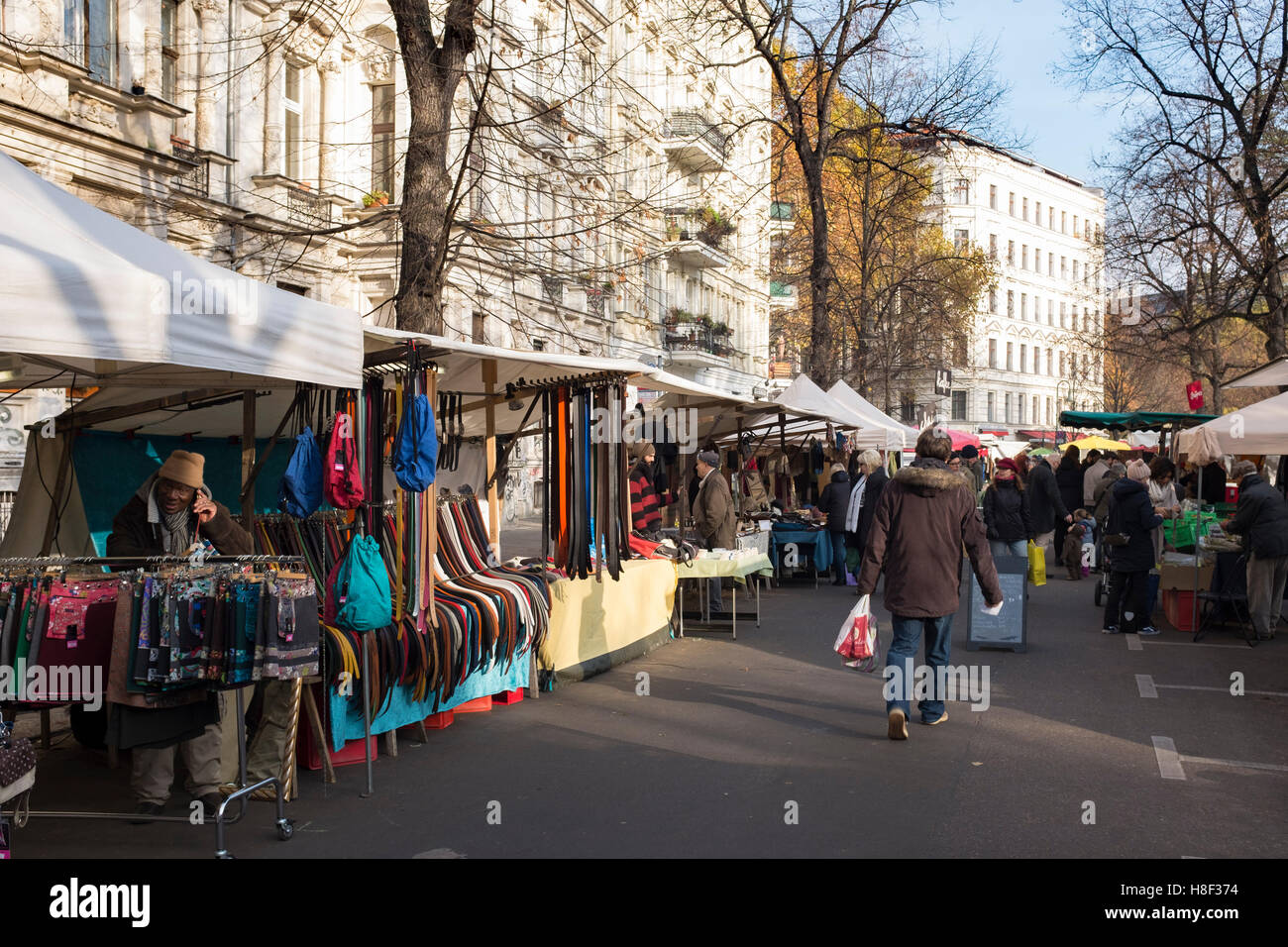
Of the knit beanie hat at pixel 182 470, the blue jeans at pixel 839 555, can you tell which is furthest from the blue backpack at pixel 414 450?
the blue jeans at pixel 839 555

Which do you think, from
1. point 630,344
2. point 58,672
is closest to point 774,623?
point 58,672

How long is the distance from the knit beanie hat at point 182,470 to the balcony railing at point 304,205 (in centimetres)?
1582

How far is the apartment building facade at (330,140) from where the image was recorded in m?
12.6

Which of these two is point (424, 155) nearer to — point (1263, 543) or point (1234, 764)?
point (1234, 764)

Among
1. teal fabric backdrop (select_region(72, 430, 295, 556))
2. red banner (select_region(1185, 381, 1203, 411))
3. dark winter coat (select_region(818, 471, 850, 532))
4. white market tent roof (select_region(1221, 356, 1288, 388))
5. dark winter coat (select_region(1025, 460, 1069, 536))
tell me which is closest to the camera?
teal fabric backdrop (select_region(72, 430, 295, 556))

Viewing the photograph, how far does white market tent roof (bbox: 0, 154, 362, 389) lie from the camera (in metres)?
4.62

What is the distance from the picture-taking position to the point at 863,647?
286 inches

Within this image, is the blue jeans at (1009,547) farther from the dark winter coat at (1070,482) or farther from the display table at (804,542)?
the dark winter coat at (1070,482)

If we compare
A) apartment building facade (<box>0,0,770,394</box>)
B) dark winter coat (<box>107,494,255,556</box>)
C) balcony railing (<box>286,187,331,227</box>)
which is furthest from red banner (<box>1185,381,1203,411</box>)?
dark winter coat (<box>107,494,255,556</box>)

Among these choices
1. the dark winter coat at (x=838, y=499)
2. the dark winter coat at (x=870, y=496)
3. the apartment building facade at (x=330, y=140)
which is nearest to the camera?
the apartment building facade at (x=330, y=140)

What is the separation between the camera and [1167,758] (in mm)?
6895

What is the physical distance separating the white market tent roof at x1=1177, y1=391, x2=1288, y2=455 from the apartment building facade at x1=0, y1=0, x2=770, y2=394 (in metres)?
6.35

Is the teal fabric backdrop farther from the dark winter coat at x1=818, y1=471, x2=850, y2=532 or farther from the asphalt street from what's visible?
the dark winter coat at x1=818, y1=471, x2=850, y2=532

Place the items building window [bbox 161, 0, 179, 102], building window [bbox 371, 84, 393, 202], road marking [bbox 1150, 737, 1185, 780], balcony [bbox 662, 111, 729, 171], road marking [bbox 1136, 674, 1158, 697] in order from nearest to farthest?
road marking [bbox 1150, 737, 1185, 780] < road marking [bbox 1136, 674, 1158, 697] < building window [bbox 161, 0, 179, 102] < building window [bbox 371, 84, 393, 202] < balcony [bbox 662, 111, 729, 171]
